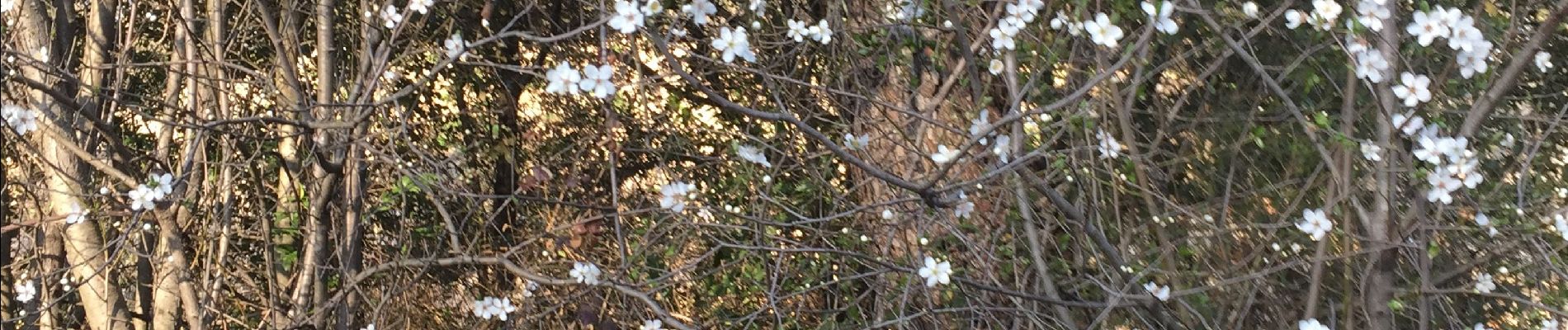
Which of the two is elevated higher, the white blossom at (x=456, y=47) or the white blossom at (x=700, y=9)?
the white blossom at (x=456, y=47)

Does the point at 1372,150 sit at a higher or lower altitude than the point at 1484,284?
higher

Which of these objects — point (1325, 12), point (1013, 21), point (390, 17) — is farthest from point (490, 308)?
point (1325, 12)

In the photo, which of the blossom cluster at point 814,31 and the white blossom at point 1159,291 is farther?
the blossom cluster at point 814,31

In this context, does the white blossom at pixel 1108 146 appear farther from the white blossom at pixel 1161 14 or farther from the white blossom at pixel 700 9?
the white blossom at pixel 700 9

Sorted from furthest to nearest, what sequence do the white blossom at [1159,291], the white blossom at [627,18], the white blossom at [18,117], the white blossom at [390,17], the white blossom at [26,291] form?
the white blossom at [26,291]
the white blossom at [390,17]
the white blossom at [18,117]
the white blossom at [1159,291]
the white blossom at [627,18]

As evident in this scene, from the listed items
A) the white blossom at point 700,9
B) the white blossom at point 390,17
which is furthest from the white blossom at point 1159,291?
the white blossom at point 390,17

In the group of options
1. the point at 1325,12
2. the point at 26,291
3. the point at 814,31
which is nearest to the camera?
the point at 1325,12

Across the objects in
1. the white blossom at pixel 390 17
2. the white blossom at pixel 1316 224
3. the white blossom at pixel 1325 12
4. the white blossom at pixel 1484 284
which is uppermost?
the white blossom at pixel 390 17

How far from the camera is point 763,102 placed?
3.58m

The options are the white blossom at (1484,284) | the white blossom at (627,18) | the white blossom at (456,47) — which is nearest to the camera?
the white blossom at (627,18)

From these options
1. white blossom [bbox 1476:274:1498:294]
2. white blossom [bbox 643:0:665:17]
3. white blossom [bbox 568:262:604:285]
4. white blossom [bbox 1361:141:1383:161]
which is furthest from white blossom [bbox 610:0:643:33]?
white blossom [bbox 1476:274:1498:294]

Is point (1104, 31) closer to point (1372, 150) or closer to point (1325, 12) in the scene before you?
A: point (1325, 12)

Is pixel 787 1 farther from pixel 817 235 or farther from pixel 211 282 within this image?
pixel 211 282

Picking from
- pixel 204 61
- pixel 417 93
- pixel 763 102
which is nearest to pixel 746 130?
pixel 763 102
